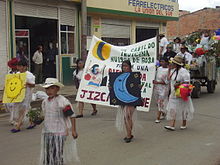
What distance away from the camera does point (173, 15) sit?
22219 millimetres

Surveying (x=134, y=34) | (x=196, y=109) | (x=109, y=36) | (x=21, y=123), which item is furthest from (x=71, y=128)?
(x=134, y=34)

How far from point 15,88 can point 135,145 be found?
3.03 metres

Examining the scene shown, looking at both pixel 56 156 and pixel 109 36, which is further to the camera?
pixel 109 36

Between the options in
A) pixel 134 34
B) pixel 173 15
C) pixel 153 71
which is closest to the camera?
pixel 153 71

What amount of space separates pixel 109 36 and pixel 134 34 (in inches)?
87.4

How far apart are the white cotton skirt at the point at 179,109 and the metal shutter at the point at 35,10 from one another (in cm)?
855

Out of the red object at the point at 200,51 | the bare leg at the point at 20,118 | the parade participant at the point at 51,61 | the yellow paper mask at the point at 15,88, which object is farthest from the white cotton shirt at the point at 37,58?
the bare leg at the point at 20,118

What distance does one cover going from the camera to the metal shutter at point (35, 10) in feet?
44.4

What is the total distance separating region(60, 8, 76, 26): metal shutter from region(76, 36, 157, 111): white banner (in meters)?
6.91

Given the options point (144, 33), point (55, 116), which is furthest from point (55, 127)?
point (144, 33)

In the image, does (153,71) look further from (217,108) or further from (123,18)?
(123,18)

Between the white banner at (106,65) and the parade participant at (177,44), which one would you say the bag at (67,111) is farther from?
the parade participant at (177,44)

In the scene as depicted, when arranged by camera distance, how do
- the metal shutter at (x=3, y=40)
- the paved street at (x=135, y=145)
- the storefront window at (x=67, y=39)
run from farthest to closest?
1. the storefront window at (x=67, y=39)
2. the metal shutter at (x=3, y=40)
3. the paved street at (x=135, y=145)

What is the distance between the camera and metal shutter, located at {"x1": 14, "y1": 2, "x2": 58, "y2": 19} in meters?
13.5
